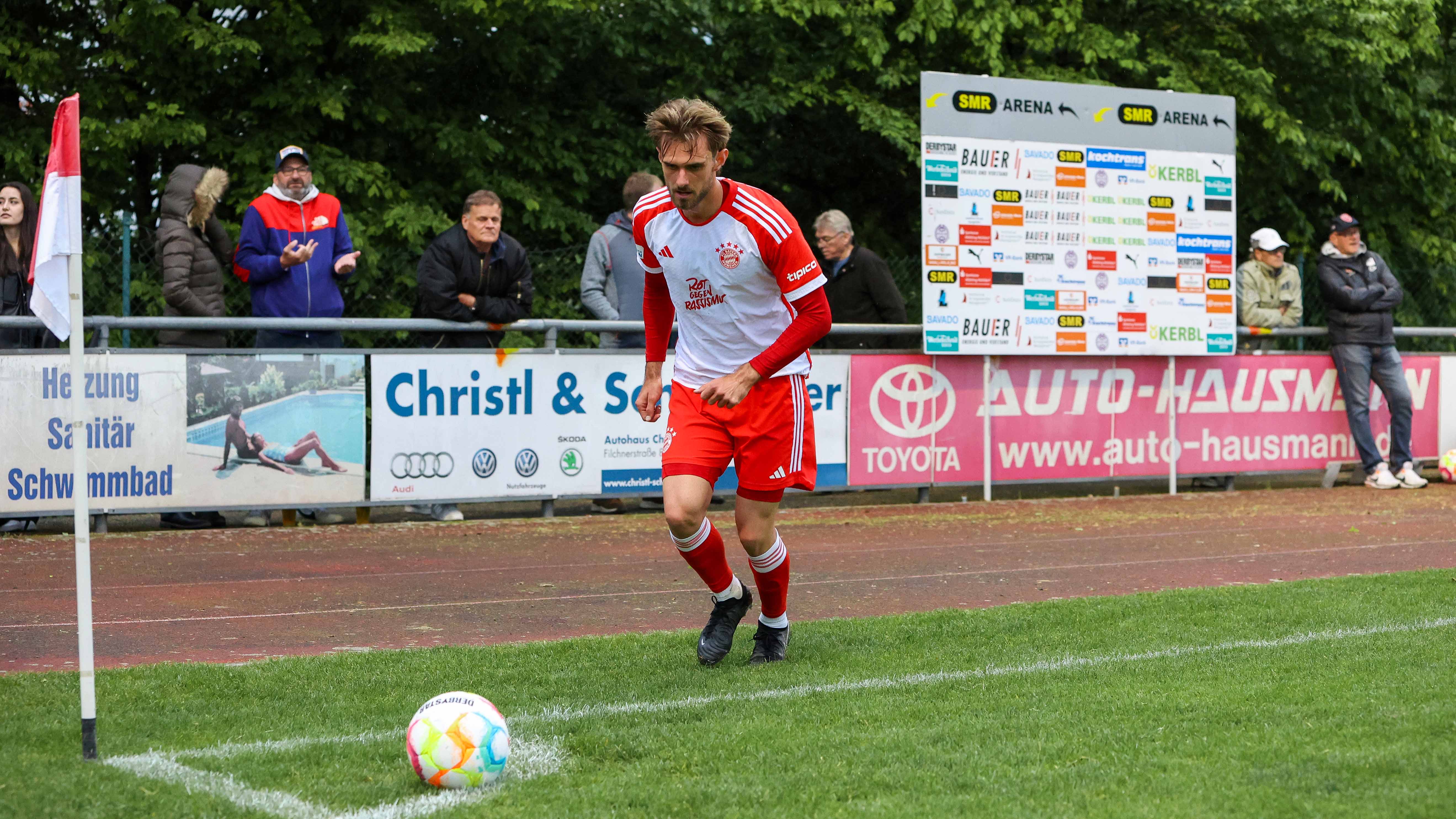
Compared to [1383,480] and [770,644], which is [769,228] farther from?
[1383,480]

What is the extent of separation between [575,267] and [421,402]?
2794mm

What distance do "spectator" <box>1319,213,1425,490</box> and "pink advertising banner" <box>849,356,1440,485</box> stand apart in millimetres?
304

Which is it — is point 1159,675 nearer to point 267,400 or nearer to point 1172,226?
point 267,400

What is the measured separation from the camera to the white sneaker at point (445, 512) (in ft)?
36.9

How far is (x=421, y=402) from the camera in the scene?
36.1ft

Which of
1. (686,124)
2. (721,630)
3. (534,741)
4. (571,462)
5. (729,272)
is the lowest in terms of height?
(534,741)

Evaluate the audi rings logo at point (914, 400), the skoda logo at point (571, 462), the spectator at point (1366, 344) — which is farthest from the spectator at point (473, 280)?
the spectator at point (1366, 344)

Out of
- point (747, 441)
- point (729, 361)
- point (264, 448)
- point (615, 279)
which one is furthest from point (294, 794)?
point (615, 279)

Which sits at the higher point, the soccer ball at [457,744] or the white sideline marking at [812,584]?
the soccer ball at [457,744]

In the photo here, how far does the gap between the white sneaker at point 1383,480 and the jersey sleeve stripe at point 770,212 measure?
33.4 ft

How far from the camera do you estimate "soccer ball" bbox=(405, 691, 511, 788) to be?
428 centimetres

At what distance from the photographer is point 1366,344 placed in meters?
14.5

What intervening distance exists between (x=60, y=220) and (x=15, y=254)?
6.37m

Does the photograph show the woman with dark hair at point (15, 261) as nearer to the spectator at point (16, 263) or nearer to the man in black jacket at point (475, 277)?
the spectator at point (16, 263)
